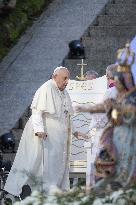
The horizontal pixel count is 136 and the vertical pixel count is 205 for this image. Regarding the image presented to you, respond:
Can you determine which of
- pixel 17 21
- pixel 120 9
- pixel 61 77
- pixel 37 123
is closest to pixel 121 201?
pixel 61 77

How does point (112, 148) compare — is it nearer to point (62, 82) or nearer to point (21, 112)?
point (62, 82)

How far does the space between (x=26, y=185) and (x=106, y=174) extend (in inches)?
Answer: 270

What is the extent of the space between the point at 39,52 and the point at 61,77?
670 cm

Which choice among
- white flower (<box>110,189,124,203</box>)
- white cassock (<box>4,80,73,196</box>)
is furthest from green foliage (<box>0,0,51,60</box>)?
white flower (<box>110,189,124,203</box>)

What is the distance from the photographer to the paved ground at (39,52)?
20.3m

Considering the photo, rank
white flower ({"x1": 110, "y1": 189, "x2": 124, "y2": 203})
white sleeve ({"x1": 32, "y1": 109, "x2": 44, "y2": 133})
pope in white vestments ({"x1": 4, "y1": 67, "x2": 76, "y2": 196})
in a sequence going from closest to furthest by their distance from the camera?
1. white flower ({"x1": 110, "y1": 189, "x2": 124, "y2": 203})
2. white sleeve ({"x1": 32, "y1": 109, "x2": 44, "y2": 133})
3. pope in white vestments ({"x1": 4, "y1": 67, "x2": 76, "y2": 196})

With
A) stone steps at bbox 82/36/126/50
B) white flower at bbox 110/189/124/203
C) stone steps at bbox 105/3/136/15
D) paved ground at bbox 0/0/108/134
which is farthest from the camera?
stone steps at bbox 105/3/136/15

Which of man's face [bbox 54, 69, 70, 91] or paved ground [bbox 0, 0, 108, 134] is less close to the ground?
paved ground [bbox 0, 0, 108, 134]

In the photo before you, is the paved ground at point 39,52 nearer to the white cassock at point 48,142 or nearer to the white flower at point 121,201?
the white cassock at point 48,142

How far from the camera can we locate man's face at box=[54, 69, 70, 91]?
50.0 ft

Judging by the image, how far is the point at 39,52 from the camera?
2197cm

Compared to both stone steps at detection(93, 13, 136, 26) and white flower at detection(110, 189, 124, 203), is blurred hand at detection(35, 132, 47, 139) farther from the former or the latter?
stone steps at detection(93, 13, 136, 26)

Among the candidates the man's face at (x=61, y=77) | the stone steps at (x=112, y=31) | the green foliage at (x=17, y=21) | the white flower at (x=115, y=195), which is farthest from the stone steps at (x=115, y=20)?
the white flower at (x=115, y=195)

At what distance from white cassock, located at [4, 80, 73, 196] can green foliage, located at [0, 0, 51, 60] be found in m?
6.08
